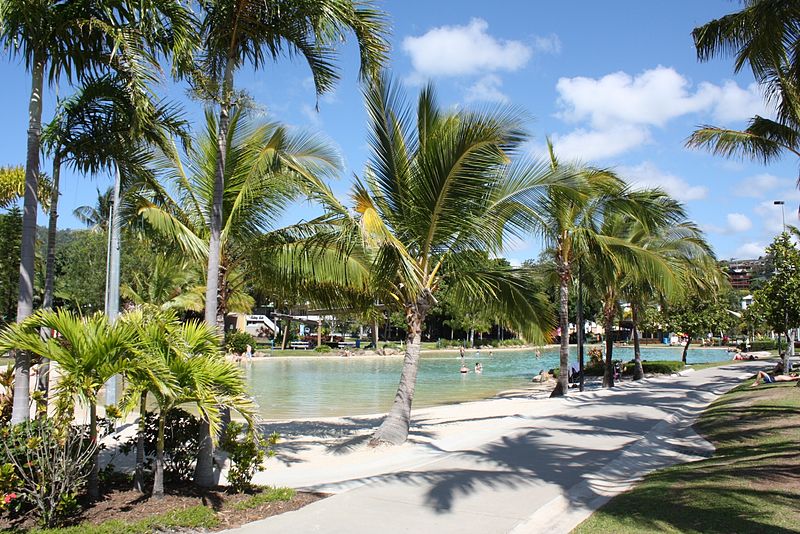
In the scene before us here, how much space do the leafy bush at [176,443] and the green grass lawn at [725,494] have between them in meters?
4.15

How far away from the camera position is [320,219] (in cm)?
1007

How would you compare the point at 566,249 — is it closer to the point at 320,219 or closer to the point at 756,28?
the point at 756,28

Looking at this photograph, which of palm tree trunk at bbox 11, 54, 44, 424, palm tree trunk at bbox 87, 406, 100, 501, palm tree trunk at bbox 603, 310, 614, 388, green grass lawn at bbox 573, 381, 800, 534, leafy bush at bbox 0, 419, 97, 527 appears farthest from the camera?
palm tree trunk at bbox 603, 310, 614, 388

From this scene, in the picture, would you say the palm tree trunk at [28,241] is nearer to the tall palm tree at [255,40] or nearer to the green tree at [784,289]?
the tall palm tree at [255,40]

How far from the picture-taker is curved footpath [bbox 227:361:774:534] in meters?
6.14

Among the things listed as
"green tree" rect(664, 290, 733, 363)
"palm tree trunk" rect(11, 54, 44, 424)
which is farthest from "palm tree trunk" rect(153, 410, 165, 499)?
"green tree" rect(664, 290, 733, 363)

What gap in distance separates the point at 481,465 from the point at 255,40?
655 centimetres

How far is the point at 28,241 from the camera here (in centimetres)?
679

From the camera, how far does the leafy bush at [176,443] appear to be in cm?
679

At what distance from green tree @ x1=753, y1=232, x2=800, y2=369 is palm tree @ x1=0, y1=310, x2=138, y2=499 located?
966 inches

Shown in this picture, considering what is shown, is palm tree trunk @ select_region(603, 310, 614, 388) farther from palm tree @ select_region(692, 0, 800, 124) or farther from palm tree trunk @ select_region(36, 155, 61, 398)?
palm tree trunk @ select_region(36, 155, 61, 398)

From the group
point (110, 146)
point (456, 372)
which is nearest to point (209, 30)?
point (110, 146)

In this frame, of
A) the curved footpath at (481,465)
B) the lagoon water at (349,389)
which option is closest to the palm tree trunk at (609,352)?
the lagoon water at (349,389)

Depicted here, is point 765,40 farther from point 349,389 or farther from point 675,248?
point 349,389
